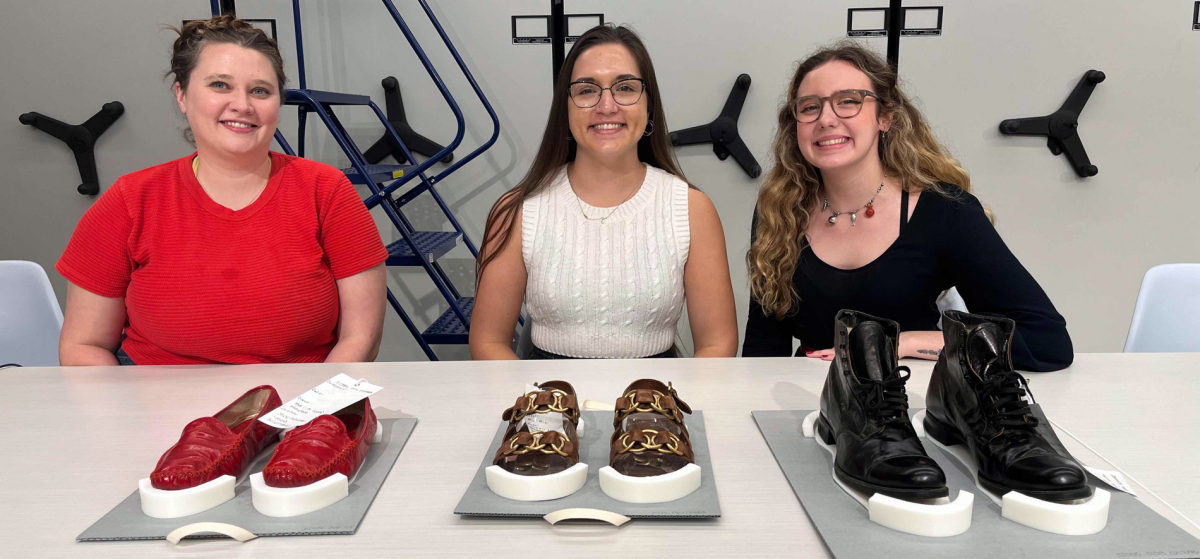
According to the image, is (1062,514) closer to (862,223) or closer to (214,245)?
(862,223)

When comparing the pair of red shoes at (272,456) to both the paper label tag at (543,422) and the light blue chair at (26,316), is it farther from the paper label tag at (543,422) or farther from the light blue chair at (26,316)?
the light blue chair at (26,316)

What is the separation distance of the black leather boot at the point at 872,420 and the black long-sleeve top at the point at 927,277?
0.65m

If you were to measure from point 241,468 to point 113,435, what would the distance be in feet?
1.03

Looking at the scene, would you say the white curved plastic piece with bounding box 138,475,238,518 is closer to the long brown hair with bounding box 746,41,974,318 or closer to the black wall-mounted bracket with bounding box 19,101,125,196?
the long brown hair with bounding box 746,41,974,318

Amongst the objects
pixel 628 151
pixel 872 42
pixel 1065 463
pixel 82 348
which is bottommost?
pixel 82 348

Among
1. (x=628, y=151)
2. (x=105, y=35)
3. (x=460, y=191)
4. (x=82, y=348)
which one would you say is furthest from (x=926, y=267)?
(x=105, y=35)

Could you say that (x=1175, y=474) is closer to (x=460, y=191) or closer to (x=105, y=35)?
(x=460, y=191)

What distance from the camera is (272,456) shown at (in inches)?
35.4

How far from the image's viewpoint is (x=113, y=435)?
111 centimetres

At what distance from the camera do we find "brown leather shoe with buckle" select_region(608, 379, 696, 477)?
88 centimetres

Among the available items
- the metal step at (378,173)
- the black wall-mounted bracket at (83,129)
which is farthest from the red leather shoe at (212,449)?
the black wall-mounted bracket at (83,129)

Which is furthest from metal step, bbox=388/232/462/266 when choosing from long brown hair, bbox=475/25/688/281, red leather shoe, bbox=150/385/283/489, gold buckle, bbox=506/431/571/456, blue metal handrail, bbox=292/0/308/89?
gold buckle, bbox=506/431/571/456

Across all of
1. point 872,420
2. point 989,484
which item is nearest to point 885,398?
point 872,420

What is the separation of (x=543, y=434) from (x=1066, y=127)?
3.19m
